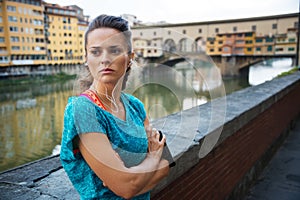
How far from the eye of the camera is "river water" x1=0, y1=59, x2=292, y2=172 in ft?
2.96

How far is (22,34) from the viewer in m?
22.0

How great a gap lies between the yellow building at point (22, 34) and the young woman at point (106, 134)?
22.3 metres

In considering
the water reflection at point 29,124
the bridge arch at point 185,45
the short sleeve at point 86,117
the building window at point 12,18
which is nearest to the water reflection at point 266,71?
the water reflection at point 29,124

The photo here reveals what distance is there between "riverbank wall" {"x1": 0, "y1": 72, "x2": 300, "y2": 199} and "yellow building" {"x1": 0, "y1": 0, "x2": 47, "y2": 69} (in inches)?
842

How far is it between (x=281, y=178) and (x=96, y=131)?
2664 millimetres

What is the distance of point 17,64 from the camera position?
21.4 meters

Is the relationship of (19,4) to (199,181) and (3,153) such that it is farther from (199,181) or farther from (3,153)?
(199,181)

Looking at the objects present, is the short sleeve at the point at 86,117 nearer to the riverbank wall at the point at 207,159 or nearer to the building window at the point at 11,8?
the riverbank wall at the point at 207,159

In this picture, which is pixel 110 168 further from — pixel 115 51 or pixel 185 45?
pixel 185 45

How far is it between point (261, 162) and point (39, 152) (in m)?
6.54

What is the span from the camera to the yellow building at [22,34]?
20844mm

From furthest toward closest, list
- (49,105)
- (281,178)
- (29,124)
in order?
(49,105), (29,124), (281,178)

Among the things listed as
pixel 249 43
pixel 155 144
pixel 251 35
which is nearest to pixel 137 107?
pixel 155 144

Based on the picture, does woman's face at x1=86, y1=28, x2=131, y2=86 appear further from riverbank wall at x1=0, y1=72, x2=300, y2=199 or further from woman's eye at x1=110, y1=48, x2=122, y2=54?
riverbank wall at x1=0, y1=72, x2=300, y2=199
